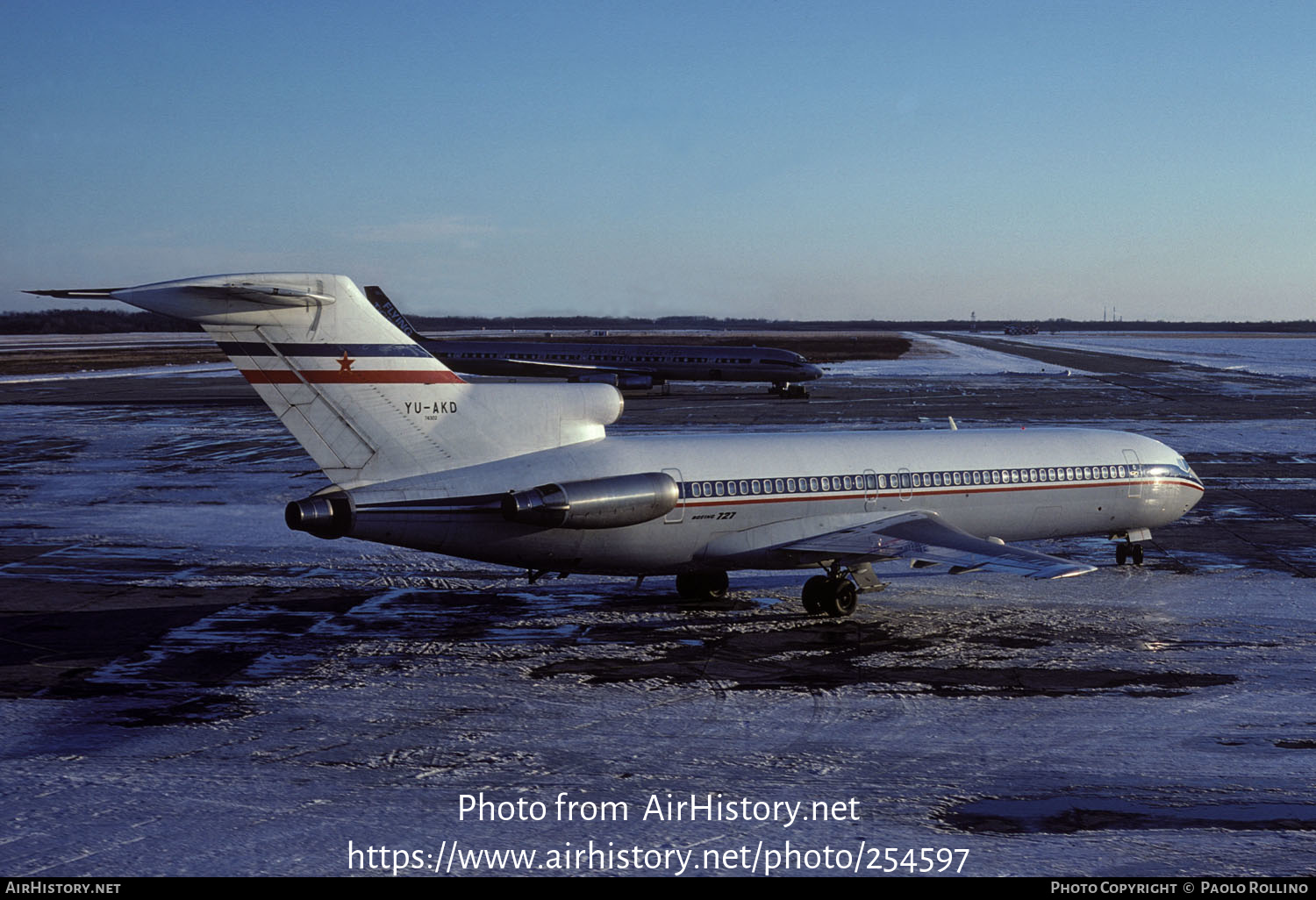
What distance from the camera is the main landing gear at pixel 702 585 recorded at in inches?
867

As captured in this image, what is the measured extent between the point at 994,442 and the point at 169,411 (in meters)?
51.9

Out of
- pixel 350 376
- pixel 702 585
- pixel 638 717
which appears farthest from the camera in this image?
pixel 702 585

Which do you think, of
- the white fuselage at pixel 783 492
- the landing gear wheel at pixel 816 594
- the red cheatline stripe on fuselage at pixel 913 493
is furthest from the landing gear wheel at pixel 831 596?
the red cheatline stripe on fuselage at pixel 913 493

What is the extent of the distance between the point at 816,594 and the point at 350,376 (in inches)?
337

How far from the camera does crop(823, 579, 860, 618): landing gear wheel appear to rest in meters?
20.6

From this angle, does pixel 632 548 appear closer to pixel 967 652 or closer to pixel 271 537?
pixel 967 652

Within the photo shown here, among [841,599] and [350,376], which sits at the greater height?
[350,376]

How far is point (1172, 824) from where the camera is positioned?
1173cm

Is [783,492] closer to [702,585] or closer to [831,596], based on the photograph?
[831,596]

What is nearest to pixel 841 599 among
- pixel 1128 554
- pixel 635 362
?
pixel 1128 554

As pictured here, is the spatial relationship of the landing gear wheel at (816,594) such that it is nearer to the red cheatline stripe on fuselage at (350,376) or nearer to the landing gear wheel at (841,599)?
the landing gear wheel at (841,599)

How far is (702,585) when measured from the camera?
22.0 m

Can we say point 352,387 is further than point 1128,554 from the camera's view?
No

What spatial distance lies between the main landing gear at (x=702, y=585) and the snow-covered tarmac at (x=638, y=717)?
0.49 metres
